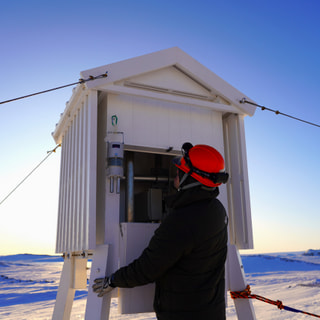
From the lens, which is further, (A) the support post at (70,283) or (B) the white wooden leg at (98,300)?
(A) the support post at (70,283)

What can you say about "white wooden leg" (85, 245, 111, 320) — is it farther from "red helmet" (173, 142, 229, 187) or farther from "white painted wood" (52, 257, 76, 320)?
"white painted wood" (52, 257, 76, 320)

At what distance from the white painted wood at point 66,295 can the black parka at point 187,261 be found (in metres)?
2.54

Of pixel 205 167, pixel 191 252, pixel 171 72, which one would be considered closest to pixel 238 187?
pixel 171 72

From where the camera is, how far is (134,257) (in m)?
3.50

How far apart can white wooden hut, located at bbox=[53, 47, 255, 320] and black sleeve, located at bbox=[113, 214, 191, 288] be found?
914 mm

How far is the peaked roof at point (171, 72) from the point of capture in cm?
397

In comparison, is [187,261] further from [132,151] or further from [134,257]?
[132,151]

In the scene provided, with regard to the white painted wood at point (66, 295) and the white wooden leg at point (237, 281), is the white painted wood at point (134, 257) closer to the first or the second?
the white wooden leg at point (237, 281)

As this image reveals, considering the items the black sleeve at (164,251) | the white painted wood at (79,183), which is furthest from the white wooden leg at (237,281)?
the black sleeve at (164,251)

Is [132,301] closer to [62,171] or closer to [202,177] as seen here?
[202,177]

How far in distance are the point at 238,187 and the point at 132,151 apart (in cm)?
146

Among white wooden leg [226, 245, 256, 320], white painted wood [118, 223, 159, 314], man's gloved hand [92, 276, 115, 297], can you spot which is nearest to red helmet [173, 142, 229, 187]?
white painted wood [118, 223, 159, 314]

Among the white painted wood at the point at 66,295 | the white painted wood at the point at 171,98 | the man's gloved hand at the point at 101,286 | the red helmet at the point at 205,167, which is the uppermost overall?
the white painted wood at the point at 171,98

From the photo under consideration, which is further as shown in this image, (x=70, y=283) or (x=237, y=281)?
(x=70, y=283)
